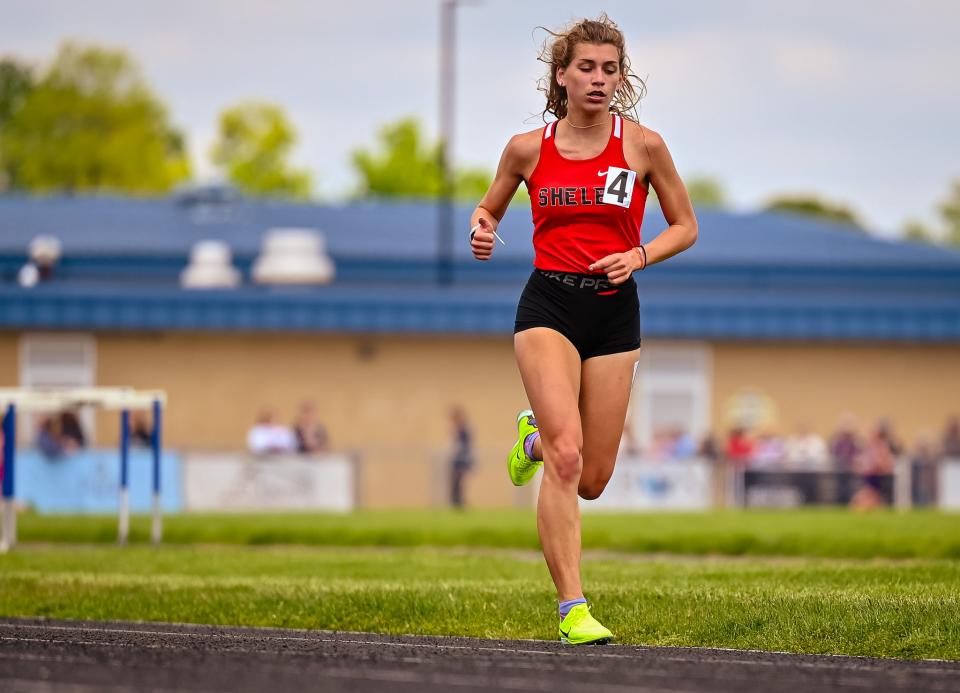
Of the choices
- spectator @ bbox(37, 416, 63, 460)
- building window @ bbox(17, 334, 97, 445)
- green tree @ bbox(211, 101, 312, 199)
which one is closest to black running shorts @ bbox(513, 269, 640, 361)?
spectator @ bbox(37, 416, 63, 460)

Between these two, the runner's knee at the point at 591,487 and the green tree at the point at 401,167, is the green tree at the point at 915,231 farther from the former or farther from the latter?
the runner's knee at the point at 591,487

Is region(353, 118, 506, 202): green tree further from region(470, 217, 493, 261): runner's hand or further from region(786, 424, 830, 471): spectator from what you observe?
region(470, 217, 493, 261): runner's hand

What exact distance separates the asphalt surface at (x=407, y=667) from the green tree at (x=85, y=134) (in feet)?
208

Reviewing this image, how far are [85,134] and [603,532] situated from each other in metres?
54.1

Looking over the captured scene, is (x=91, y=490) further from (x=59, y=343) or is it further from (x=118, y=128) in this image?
(x=118, y=128)

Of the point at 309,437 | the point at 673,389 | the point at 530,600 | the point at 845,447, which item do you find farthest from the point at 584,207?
the point at 673,389

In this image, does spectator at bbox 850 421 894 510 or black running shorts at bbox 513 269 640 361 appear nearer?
black running shorts at bbox 513 269 640 361

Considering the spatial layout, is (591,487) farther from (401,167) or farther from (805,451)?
(401,167)

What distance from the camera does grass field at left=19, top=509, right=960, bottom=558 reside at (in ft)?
60.8

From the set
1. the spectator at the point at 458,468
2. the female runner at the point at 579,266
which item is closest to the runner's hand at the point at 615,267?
the female runner at the point at 579,266

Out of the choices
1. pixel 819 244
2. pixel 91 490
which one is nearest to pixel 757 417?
pixel 819 244

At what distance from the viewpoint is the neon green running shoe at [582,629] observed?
26.3ft

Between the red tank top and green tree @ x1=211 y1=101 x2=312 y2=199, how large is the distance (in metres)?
62.1

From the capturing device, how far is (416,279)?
38.7m
